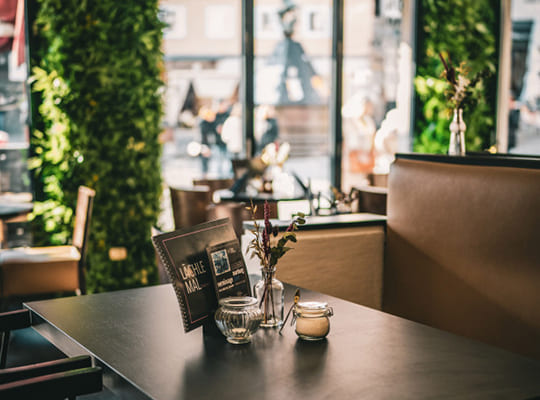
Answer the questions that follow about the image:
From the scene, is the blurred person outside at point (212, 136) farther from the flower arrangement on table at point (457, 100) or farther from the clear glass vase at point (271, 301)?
the clear glass vase at point (271, 301)

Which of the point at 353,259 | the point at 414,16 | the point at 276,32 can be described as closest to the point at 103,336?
the point at 353,259

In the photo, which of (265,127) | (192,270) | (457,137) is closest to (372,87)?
(265,127)

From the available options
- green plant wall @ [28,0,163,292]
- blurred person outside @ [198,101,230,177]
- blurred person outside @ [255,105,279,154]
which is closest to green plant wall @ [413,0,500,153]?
blurred person outside @ [255,105,279,154]

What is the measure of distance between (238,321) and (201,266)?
9.8 inches

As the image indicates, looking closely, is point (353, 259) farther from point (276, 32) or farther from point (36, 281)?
point (276, 32)

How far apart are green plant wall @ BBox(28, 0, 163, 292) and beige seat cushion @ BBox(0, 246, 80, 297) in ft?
2.59

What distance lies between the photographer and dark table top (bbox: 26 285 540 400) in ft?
4.47

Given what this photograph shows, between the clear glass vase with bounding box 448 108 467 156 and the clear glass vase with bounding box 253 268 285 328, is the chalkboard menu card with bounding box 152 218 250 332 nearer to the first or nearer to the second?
the clear glass vase with bounding box 253 268 285 328

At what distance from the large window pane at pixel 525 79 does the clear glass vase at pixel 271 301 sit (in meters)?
6.50

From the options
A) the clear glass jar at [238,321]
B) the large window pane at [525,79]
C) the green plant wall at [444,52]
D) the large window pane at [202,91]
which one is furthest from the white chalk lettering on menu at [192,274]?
the large window pane at [525,79]

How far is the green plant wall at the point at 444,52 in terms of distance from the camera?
7305 mm

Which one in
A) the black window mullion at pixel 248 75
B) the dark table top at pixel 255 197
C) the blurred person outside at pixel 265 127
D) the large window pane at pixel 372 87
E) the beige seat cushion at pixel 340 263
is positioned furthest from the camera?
the large window pane at pixel 372 87

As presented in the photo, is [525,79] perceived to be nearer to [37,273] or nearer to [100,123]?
[100,123]

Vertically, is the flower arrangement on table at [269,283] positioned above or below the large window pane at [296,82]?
below
